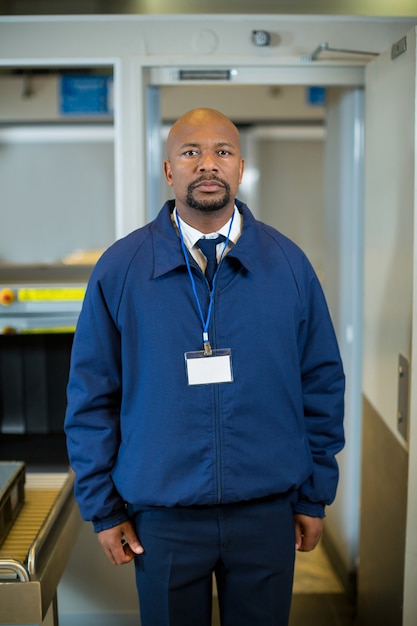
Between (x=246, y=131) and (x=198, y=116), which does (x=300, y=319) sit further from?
(x=246, y=131)

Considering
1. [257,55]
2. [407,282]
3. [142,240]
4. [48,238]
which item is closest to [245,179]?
[48,238]

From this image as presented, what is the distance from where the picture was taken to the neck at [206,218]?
154 centimetres

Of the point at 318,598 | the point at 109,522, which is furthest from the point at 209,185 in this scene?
the point at 318,598

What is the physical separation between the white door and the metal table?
2.88 ft

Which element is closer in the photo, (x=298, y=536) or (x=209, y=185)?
(x=209, y=185)

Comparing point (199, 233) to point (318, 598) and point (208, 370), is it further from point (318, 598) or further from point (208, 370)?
point (318, 598)

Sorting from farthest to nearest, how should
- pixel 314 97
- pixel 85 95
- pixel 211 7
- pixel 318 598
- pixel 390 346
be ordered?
1. pixel 314 97
2. pixel 85 95
3. pixel 318 598
4. pixel 211 7
5. pixel 390 346

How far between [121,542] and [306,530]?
0.40 metres

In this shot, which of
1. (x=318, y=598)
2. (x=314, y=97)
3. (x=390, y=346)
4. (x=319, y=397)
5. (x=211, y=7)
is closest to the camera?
(x=319, y=397)

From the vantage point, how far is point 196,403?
1.48 meters

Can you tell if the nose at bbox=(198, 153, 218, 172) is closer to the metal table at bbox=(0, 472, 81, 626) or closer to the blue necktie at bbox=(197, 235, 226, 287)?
the blue necktie at bbox=(197, 235, 226, 287)

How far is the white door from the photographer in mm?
1896

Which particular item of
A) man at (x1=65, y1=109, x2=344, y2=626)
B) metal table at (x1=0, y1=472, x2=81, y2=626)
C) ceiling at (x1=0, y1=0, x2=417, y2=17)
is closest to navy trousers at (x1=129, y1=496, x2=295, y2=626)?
man at (x1=65, y1=109, x2=344, y2=626)

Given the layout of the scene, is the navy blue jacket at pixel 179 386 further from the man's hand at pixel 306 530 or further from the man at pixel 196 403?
the man's hand at pixel 306 530
